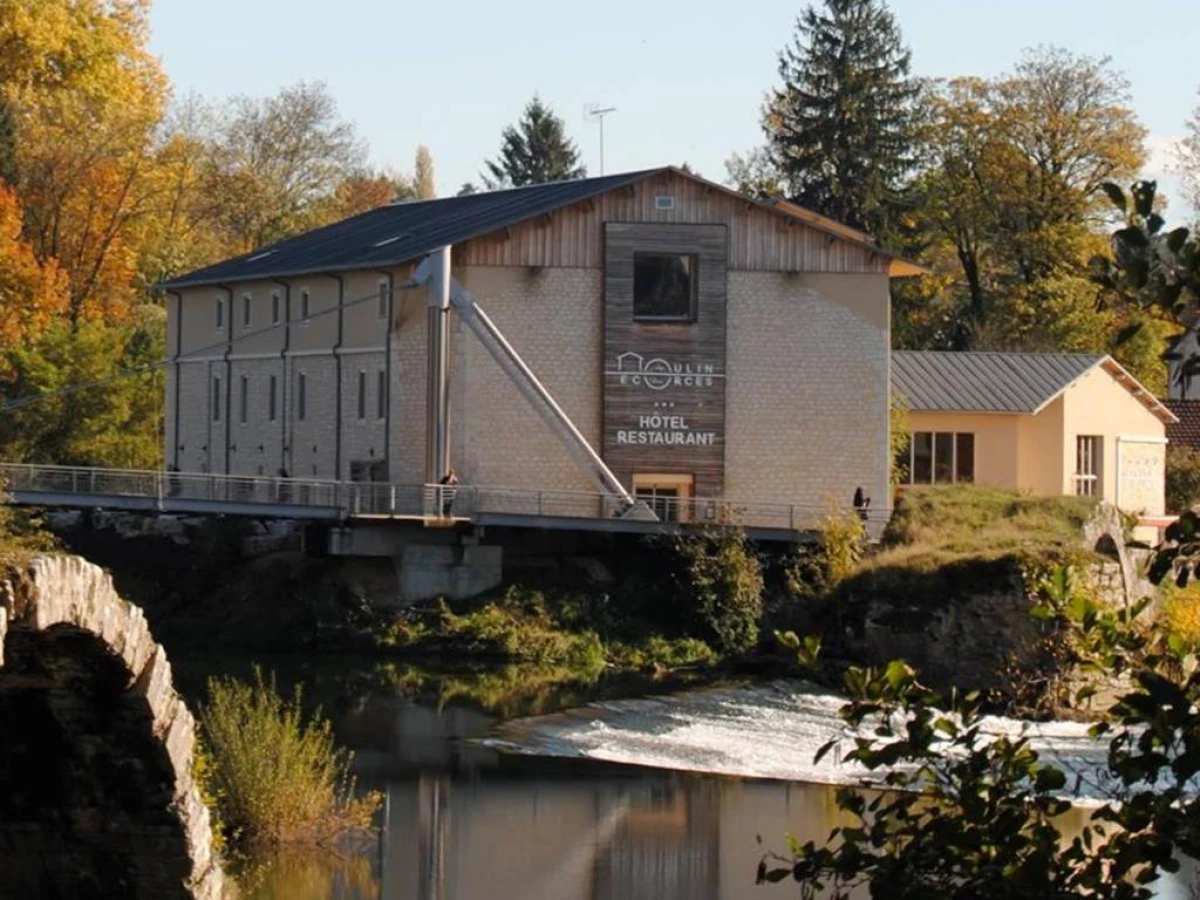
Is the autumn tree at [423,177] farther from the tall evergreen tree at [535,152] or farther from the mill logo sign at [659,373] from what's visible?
the mill logo sign at [659,373]

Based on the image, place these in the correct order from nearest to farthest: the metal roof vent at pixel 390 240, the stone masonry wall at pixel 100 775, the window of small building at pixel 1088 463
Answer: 1. the stone masonry wall at pixel 100 775
2. the metal roof vent at pixel 390 240
3. the window of small building at pixel 1088 463

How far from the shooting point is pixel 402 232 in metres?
50.7

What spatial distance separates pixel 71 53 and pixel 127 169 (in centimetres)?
1731

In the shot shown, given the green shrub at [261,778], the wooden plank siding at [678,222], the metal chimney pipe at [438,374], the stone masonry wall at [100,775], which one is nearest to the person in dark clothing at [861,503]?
the wooden plank siding at [678,222]

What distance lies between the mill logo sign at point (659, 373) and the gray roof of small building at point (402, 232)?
3057 mm

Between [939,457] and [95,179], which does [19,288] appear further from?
[939,457]

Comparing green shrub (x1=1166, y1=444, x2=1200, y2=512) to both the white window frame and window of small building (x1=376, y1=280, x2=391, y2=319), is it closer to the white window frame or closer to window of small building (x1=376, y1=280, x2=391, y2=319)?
the white window frame

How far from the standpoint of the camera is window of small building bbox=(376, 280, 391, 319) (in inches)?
1826

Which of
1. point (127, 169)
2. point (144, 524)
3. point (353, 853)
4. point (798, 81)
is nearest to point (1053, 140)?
point (798, 81)

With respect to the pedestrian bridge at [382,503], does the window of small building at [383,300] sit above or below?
above

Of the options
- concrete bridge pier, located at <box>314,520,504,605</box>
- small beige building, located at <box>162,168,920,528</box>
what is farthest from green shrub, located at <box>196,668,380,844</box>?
small beige building, located at <box>162,168,920,528</box>

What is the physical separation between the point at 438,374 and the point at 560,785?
54.3 ft

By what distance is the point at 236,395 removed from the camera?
176 feet

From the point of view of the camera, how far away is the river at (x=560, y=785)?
76.0ft
